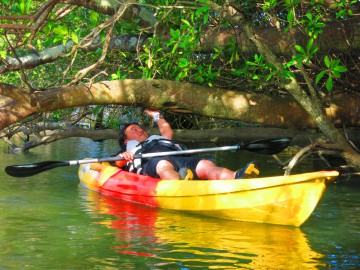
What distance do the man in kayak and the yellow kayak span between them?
0.21 m

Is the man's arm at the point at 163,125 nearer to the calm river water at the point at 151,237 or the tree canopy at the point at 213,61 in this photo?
the tree canopy at the point at 213,61

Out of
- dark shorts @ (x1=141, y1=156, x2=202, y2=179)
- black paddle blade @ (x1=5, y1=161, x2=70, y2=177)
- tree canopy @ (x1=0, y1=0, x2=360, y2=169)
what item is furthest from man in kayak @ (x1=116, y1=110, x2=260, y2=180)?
black paddle blade @ (x1=5, y1=161, x2=70, y2=177)

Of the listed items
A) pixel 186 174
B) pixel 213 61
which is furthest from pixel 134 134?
pixel 186 174

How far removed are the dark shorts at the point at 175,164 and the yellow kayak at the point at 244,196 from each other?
0.21m

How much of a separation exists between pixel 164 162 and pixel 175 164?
0.51 feet

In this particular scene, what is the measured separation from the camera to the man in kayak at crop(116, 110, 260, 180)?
902 centimetres

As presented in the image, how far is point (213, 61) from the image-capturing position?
37.1 feet

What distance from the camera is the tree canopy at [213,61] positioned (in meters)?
8.80

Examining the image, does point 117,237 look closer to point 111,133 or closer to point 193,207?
point 193,207

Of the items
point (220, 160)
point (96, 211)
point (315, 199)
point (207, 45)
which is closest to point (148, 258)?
point (315, 199)

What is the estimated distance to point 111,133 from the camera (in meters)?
13.6

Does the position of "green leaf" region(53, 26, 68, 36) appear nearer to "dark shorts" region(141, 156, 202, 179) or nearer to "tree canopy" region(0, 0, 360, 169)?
"tree canopy" region(0, 0, 360, 169)

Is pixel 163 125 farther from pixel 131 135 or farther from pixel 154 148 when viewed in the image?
pixel 154 148

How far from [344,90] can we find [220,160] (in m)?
4.83
